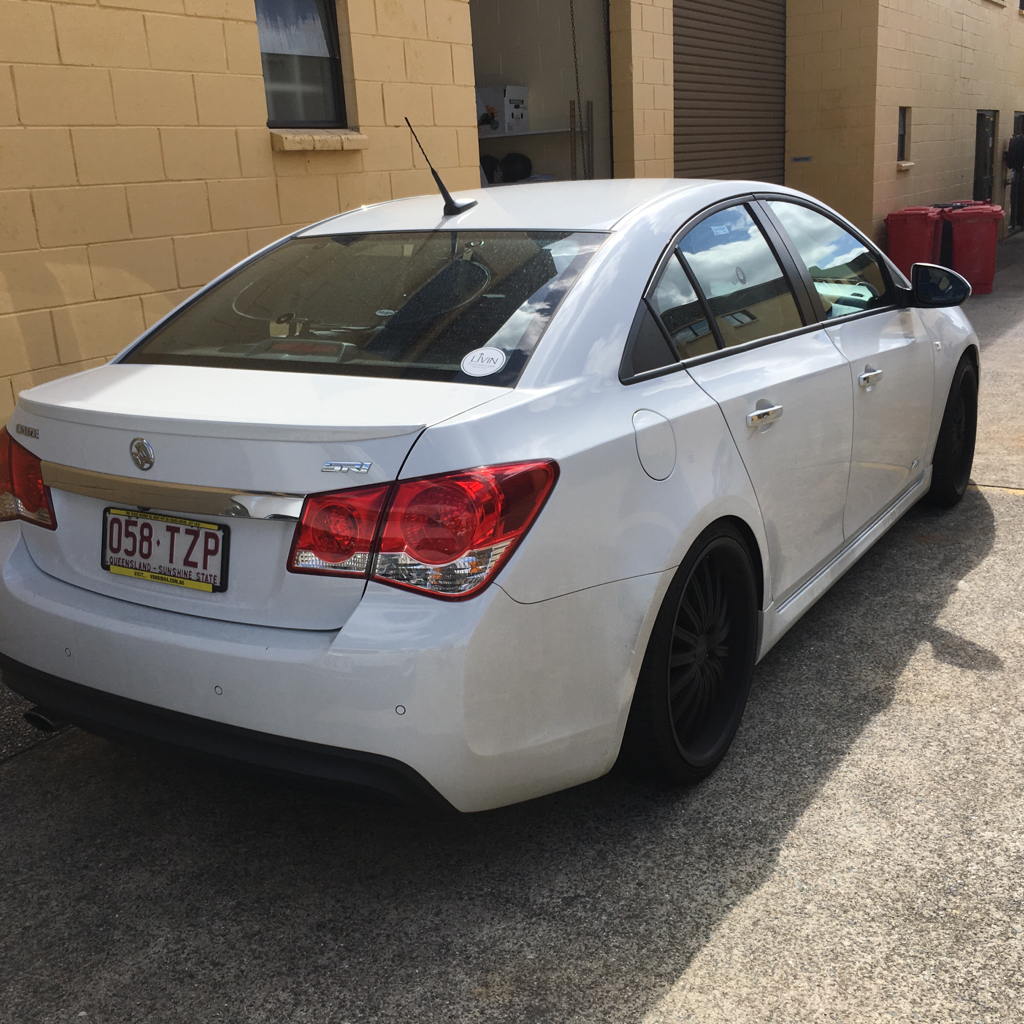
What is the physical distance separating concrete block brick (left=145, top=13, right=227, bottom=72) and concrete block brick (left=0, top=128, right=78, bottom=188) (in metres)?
0.74

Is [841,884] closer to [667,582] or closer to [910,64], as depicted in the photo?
[667,582]

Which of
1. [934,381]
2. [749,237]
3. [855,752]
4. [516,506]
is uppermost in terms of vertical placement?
[749,237]

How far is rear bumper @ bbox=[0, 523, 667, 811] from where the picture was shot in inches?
84.3

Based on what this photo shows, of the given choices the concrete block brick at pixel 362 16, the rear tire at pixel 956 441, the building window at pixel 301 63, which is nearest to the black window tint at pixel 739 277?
the rear tire at pixel 956 441

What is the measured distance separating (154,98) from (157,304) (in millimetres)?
1020

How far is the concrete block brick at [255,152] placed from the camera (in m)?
6.14

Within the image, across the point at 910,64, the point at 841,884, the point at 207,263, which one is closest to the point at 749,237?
the point at 841,884

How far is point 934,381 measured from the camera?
4496 millimetres

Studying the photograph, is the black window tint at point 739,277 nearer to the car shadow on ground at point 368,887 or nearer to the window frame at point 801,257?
the window frame at point 801,257

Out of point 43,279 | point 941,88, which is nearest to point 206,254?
point 43,279

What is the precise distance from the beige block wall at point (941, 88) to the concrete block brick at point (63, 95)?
11658 mm

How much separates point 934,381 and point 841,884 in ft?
8.48

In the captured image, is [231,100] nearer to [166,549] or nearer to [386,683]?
[166,549]

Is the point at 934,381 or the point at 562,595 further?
the point at 934,381
